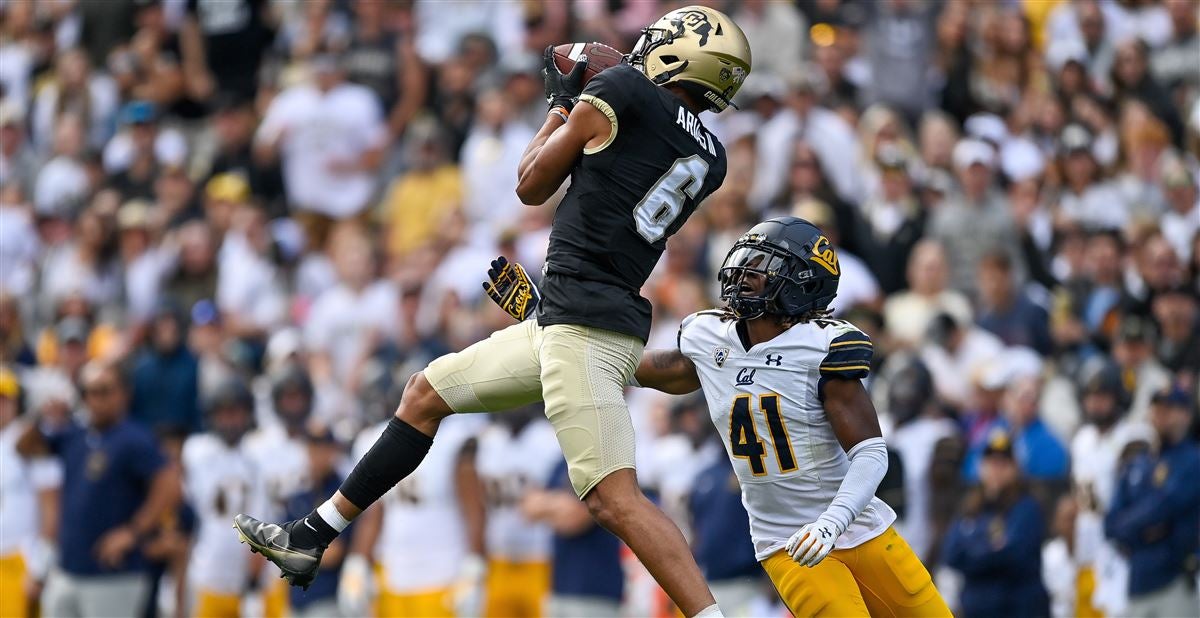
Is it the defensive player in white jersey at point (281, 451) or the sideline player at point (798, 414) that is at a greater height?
the sideline player at point (798, 414)

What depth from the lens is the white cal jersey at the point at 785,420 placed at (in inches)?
254

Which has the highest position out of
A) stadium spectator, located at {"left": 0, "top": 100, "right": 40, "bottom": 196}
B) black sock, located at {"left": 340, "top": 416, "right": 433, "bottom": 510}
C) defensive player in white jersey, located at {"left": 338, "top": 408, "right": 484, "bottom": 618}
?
black sock, located at {"left": 340, "top": 416, "right": 433, "bottom": 510}

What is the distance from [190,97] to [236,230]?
2.58 metres

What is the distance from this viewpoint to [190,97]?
1683 cm

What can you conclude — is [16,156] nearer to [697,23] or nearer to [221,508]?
[221,508]

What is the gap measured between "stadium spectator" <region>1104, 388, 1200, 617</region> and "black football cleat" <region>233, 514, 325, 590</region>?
5.08m

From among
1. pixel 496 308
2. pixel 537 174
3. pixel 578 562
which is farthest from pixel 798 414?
pixel 496 308

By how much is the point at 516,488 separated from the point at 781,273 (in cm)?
501

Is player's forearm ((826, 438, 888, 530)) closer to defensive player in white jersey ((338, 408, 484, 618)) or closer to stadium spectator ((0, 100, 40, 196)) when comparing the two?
defensive player in white jersey ((338, 408, 484, 618))

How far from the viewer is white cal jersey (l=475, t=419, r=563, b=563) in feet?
36.8

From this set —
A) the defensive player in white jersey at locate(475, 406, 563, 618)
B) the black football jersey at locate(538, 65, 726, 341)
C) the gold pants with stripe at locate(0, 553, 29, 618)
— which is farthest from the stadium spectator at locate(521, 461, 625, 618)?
the black football jersey at locate(538, 65, 726, 341)

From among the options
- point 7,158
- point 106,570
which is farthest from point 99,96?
point 106,570

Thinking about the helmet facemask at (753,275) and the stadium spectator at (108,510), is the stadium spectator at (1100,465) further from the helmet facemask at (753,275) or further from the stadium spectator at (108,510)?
the stadium spectator at (108,510)

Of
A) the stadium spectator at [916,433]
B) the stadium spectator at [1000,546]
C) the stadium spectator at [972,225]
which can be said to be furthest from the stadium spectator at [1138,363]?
the stadium spectator at [972,225]
